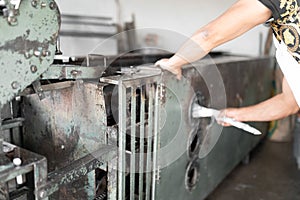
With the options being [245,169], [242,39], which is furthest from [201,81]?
[242,39]

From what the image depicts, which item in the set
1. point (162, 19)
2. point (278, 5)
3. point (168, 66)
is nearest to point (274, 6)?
point (278, 5)

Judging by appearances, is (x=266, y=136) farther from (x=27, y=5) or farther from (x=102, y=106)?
(x=27, y=5)

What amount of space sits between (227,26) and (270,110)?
69 cm

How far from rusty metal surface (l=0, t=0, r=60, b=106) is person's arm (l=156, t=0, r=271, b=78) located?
0.51 meters

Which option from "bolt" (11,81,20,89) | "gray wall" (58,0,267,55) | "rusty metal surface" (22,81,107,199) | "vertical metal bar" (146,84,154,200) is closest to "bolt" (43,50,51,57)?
"bolt" (11,81,20,89)

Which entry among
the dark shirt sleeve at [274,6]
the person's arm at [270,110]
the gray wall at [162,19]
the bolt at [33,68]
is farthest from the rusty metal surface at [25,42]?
the gray wall at [162,19]

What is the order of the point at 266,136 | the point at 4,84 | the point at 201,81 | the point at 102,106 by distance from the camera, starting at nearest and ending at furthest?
the point at 4,84 < the point at 102,106 < the point at 201,81 < the point at 266,136

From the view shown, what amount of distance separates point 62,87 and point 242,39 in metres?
3.11

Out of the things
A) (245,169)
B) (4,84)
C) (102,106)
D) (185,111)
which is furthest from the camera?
(245,169)

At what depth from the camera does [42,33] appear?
90 centimetres

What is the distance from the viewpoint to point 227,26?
43.3 inches

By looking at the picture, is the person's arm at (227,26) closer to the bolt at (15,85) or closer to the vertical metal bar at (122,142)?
the vertical metal bar at (122,142)

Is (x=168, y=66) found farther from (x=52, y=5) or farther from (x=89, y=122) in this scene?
(x=52, y=5)

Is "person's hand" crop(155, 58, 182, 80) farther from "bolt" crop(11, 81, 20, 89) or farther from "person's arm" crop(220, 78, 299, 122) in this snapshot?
"bolt" crop(11, 81, 20, 89)
